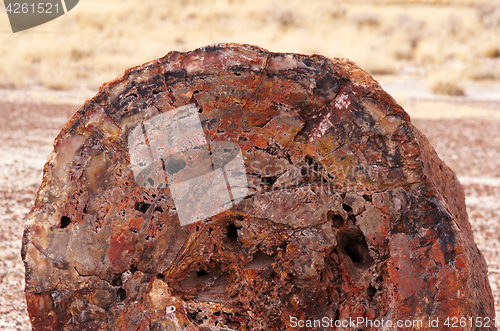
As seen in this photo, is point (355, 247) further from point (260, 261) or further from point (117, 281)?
point (117, 281)

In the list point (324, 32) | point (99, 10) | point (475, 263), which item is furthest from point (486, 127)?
point (99, 10)

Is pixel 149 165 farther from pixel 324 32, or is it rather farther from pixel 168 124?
pixel 324 32

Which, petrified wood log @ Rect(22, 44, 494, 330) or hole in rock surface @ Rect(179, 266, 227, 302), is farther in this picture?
hole in rock surface @ Rect(179, 266, 227, 302)

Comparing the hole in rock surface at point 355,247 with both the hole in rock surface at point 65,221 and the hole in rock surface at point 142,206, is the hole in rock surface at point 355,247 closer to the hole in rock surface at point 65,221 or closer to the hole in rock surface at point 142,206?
the hole in rock surface at point 142,206
